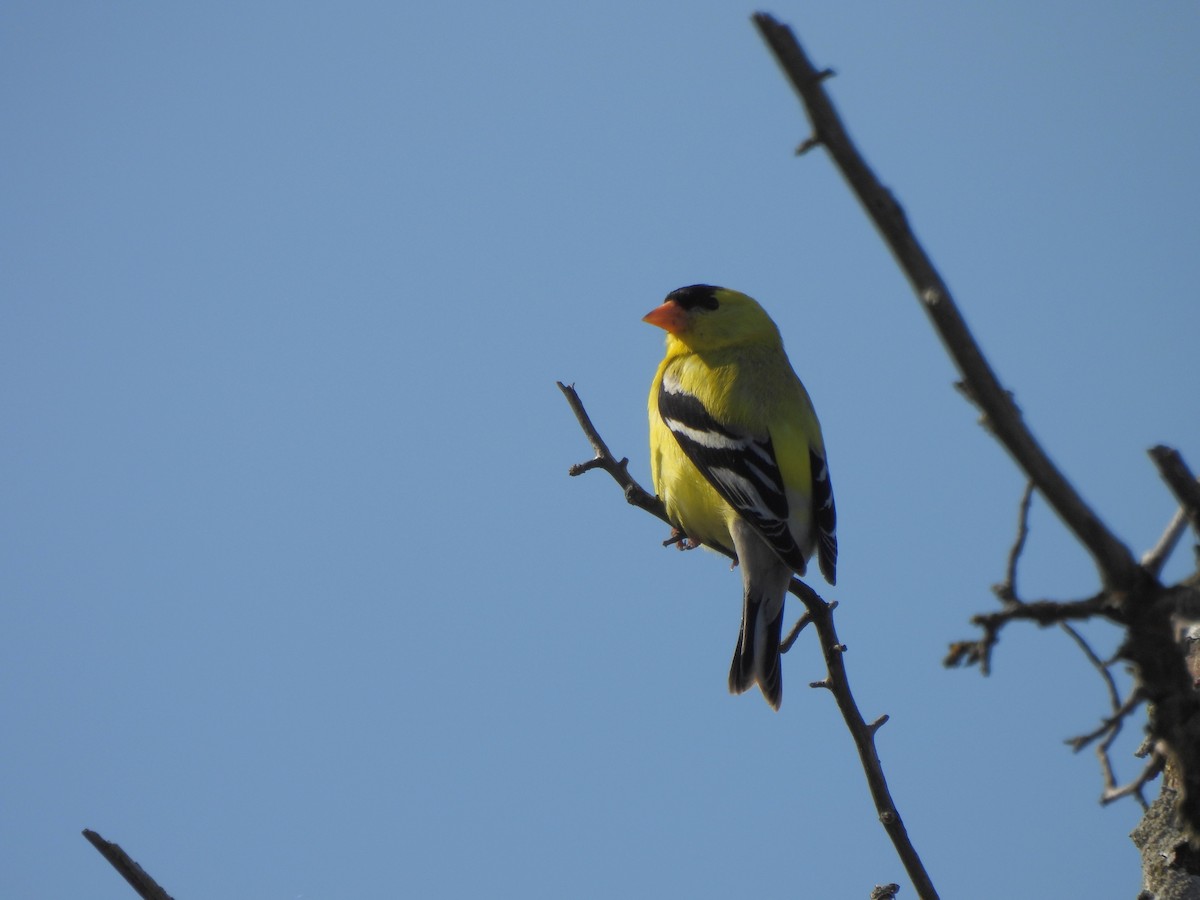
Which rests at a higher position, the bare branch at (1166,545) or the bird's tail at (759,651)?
the bird's tail at (759,651)

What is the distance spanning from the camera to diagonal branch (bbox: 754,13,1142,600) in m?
1.29

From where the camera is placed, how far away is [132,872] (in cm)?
199

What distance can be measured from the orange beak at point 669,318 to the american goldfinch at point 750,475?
0.20m

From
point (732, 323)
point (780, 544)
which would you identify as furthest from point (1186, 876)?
point (732, 323)

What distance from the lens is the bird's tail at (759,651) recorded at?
440 cm

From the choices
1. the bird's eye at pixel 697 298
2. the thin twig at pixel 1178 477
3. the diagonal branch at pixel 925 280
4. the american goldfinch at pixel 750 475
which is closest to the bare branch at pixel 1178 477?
the thin twig at pixel 1178 477

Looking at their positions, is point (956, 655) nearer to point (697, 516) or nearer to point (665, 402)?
point (697, 516)

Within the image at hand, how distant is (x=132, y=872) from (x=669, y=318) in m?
4.37

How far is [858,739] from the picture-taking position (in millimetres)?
2494

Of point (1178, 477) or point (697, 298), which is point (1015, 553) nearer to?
point (1178, 477)

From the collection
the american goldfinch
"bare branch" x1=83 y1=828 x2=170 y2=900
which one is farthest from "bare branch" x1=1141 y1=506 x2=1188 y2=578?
the american goldfinch

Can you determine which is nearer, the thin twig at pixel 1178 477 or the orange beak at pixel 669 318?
the thin twig at pixel 1178 477

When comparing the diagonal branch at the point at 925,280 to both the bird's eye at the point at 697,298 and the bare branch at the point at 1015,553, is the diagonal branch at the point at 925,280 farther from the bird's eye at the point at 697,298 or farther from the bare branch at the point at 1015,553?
the bird's eye at the point at 697,298

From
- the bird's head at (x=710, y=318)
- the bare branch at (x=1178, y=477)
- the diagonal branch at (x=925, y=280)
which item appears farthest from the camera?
the bird's head at (x=710, y=318)
